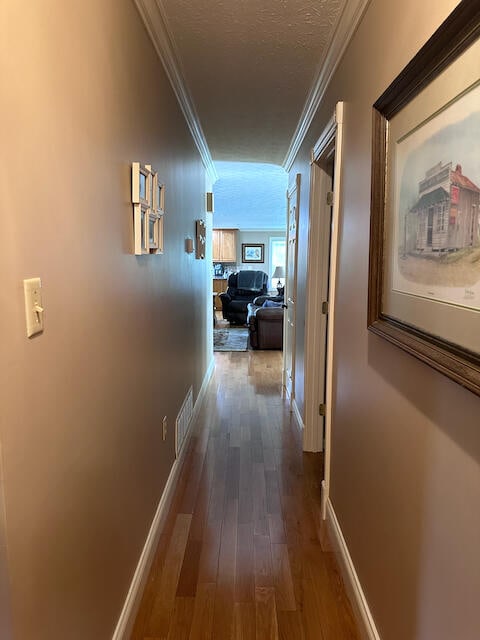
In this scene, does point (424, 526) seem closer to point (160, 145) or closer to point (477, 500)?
point (477, 500)

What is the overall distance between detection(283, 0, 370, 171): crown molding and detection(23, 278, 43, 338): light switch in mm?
1575

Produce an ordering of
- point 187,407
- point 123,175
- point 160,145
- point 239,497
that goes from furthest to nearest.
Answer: point 187,407, point 239,497, point 160,145, point 123,175

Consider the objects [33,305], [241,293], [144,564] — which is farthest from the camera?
[241,293]

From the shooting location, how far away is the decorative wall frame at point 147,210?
1562 millimetres

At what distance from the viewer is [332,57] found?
2.04 metres

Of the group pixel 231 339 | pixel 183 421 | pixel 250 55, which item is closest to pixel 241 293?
pixel 231 339

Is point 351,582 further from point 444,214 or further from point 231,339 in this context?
point 231,339

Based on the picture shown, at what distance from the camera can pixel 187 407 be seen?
3.07 meters

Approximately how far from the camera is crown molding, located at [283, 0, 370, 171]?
1.65m

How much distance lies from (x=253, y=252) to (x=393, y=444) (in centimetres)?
1061

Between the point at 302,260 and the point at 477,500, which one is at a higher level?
the point at 302,260

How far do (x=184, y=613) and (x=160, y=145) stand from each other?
81.5 inches

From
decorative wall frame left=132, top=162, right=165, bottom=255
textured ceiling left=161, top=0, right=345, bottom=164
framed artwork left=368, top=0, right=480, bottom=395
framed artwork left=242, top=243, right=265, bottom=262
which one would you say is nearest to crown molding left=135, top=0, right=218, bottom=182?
textured ceiling left=161, top=0, right=345, bottom=164

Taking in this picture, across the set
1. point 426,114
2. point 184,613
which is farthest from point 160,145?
point 184,613
